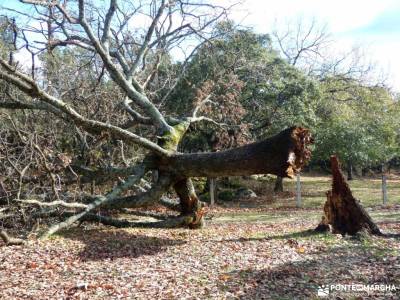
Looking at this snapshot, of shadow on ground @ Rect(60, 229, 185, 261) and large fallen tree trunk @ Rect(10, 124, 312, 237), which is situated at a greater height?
large fallen tree trunk @ Rect(10, 124, 312, 237)

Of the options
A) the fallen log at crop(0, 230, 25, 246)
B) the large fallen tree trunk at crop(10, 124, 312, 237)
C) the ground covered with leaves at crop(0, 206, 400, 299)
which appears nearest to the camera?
the ground covered with leaves at crop(0, 206, 400, 299)

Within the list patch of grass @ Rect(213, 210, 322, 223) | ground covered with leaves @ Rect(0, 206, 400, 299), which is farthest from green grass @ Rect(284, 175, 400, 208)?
ground covered with leaves @ Rect(0, 206, 400, 299)

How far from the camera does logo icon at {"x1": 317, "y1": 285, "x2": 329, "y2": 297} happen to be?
5301 mm

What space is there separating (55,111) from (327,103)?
1510 cm

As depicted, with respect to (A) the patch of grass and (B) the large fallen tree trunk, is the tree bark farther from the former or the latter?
(A) the patch of grass

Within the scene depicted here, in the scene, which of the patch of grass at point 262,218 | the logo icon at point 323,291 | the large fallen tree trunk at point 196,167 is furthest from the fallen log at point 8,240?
the patch of grass at point 262,218

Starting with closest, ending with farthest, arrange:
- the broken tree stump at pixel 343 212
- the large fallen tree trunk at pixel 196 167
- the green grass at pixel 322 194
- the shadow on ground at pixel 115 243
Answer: the shadow on ground at pixel 115 243 → the large fallen tree trunk at pixel 196 167 → the broken tree stump at pixel 343 212 → the green grass at pixel 322 194

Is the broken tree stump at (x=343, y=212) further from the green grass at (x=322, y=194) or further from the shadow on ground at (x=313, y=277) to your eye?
the green grass at (x=322, y=194)

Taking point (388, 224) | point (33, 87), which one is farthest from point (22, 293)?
point (388, 224)

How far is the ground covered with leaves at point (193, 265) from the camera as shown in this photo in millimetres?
5484

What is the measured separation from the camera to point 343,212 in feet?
28.0

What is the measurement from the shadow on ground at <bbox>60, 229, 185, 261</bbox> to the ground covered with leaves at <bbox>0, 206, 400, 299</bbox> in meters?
0.02

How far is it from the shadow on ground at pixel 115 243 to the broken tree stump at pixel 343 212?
284 cm

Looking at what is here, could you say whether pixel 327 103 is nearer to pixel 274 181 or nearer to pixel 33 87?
pixel 274 181
